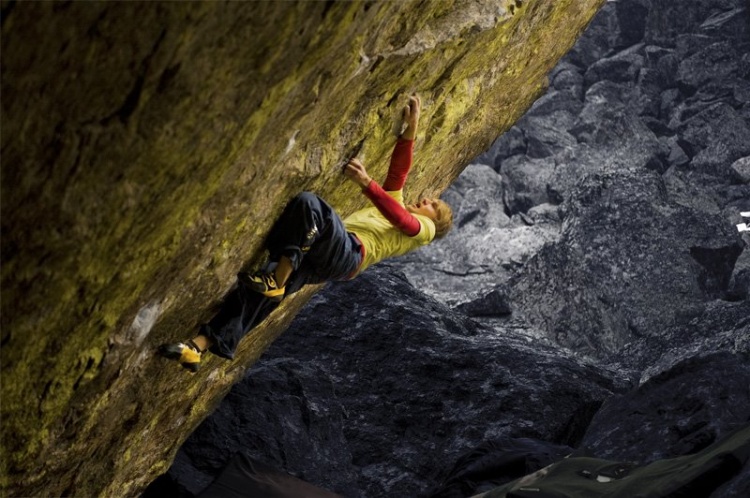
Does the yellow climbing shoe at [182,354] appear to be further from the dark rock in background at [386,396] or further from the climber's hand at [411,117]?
the dark rock in background at [386,396]

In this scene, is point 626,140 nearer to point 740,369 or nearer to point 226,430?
point 740,369

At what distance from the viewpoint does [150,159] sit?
4320 millimetres

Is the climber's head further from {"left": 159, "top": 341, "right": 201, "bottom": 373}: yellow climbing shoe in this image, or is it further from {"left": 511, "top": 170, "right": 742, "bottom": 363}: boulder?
{"left": 511, "top": 170, "right": 742, "bottom": 363}: boulder

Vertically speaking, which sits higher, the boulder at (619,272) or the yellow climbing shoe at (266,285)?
the yellow climbing shoe at (266,285)

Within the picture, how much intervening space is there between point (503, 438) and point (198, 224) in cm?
660

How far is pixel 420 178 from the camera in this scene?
9.82 meters

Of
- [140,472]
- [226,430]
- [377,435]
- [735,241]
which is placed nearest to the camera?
[140,472]

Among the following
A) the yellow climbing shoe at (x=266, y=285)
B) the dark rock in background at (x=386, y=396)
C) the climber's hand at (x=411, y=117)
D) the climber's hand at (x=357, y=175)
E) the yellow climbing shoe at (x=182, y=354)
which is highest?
the climber's hand at (x=411, y=117)

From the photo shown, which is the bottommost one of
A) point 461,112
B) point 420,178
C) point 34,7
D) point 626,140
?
point 626,140

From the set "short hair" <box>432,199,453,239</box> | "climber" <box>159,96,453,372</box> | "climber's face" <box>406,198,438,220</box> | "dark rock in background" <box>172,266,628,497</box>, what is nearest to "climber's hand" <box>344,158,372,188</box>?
"climber" <box>159,96,453,372</box>

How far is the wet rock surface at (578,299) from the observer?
35.0ft

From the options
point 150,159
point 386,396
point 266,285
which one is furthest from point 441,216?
point 386,396

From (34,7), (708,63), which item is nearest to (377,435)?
(34,7)

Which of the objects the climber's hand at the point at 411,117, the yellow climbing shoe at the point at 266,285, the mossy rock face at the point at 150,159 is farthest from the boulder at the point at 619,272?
the yellow climbing shoe at the point at 266,285
